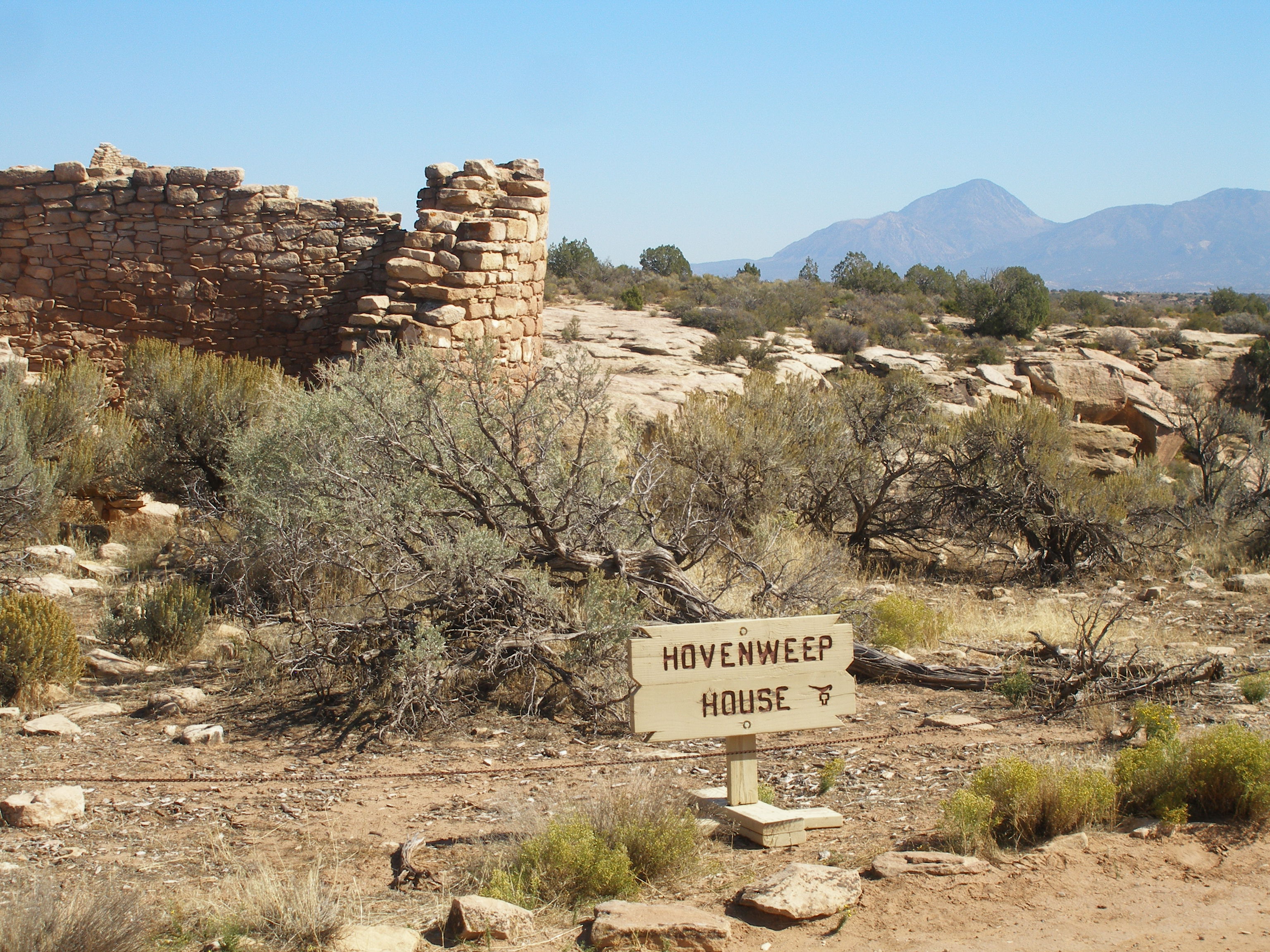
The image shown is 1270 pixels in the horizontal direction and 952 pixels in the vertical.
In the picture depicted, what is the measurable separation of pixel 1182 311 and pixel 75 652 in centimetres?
3546

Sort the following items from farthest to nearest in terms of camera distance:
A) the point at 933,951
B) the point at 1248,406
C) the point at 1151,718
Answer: the point at 1248,406 < the point at 1151,718 < the point at 933,951

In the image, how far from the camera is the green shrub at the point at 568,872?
3.52 meters

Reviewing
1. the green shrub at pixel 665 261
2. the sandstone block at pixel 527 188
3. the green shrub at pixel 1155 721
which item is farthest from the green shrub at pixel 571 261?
the green shrub at pixel 1155 721

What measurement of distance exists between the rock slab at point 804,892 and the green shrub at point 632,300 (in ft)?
69.4

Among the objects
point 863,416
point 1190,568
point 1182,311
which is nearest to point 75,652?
point 863,416

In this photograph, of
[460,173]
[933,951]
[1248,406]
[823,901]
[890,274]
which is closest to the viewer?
[933,951]

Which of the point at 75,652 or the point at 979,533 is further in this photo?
the point at 979,533

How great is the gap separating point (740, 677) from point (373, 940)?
1709 millimetres

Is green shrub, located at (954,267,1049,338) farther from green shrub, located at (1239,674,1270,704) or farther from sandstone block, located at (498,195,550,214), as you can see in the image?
green shrub, located at (1239,674,1270,704)

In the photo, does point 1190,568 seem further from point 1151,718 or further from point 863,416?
point 1151,718

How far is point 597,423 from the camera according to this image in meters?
10.9

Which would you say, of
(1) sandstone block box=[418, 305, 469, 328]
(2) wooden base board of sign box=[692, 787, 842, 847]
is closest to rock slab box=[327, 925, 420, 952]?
(2) wooden base board of sign box=[692, 787, 842, 847]

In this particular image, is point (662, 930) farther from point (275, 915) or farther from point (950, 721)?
point (950, 721)

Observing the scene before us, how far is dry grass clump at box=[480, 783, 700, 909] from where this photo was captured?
353 cm
